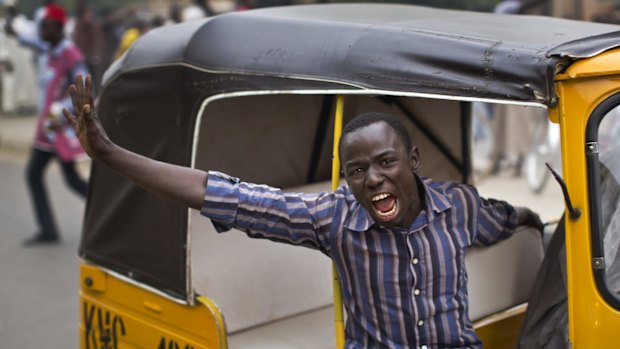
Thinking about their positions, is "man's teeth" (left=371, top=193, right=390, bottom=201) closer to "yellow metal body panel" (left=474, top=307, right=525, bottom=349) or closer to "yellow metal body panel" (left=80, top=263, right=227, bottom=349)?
"yellow metal body panel" (left=474, top=307, right=525, bottom=349)

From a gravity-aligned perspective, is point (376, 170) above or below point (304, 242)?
above

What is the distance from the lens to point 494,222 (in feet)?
9.98

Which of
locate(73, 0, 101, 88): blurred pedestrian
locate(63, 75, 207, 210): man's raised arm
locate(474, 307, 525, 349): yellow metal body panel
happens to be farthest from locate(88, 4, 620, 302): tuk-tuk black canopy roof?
locate(73, 0, 101, 88): blurred pedestrian

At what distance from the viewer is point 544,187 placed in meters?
8.05

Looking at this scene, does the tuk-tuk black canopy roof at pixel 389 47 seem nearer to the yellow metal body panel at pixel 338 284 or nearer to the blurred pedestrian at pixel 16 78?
the yellow metal body panel at pixel 338 284

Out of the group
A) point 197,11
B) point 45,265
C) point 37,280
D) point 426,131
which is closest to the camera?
point 426,131

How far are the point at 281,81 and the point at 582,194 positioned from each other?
1067 millimetres

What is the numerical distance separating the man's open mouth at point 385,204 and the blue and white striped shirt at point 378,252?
81mm

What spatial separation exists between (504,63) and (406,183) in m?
0.44

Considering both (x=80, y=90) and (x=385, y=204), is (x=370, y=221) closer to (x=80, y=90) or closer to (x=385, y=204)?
(x=385, y=204)

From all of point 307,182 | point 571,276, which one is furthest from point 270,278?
point 571,276

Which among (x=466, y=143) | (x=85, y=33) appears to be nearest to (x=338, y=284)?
(x=466, y=143)

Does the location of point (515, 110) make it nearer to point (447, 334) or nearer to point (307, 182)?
point (307, 182)

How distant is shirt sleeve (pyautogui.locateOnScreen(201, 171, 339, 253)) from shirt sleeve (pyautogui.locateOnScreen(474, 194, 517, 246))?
51 cm
